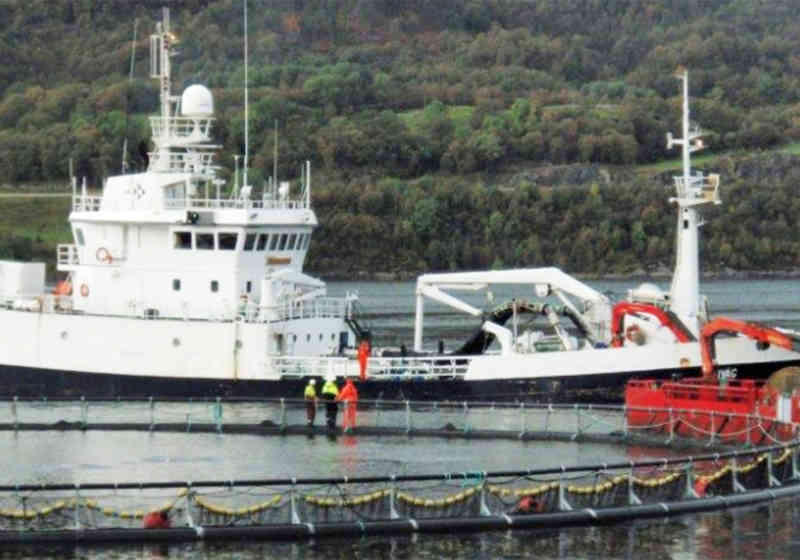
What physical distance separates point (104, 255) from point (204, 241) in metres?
2.80

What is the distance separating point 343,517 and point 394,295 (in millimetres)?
93443

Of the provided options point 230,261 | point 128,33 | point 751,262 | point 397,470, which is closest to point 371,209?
point 751,262

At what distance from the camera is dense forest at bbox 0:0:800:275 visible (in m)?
147

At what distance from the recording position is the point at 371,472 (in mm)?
38344

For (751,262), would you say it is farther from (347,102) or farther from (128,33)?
(128,33)

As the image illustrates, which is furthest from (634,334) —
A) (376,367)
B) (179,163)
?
(179,163)

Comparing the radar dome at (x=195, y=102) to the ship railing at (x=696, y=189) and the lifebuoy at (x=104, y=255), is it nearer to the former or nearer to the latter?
the lifebuoy at (x=104, y=255)

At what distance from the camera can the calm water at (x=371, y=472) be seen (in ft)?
102

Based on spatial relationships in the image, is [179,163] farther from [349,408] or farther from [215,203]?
[349,408]

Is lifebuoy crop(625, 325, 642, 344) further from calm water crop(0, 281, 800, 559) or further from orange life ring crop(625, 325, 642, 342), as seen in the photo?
calm water crop(0, 281, 800, 559)

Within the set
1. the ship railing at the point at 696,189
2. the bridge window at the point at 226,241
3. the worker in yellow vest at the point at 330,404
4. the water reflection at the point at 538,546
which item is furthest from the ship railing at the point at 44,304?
the water reflection at the point at 538,546

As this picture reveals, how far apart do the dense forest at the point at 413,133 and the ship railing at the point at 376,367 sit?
7121cm

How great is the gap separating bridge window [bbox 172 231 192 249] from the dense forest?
69420 mm

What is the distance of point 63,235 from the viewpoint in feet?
440
